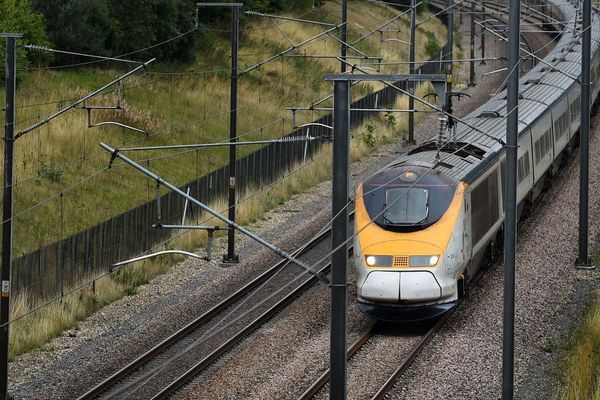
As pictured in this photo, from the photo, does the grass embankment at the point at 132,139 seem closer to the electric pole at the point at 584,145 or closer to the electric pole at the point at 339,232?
the electric pole at the point at 339,232

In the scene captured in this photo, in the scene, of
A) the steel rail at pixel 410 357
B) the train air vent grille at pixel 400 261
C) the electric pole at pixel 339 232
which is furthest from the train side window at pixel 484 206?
the electric pole at pixel 339 232

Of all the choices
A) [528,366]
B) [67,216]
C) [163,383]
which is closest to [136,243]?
[67,216]

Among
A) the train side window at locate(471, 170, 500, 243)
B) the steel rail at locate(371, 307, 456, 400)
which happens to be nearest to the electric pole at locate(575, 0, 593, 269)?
the train side window at locate(471, 170, 500, 243)

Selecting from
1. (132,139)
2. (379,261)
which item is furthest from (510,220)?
(132,139)

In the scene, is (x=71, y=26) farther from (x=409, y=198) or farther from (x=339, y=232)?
(x=339, y=232)

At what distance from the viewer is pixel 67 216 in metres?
30.6

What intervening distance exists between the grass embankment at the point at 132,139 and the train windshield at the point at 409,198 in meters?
6.22

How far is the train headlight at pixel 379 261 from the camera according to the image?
20145 mm

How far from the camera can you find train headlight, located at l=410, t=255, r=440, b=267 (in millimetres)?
20109

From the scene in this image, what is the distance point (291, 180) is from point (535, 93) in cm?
747

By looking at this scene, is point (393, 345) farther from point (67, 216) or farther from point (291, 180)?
point (291, 180)

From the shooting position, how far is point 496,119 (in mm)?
28203

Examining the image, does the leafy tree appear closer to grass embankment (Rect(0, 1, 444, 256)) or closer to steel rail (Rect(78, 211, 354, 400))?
grass embankment (Rect(0, 1, 444, 256))

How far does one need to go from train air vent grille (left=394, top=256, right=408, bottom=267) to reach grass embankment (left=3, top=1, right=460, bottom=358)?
6.45 meters
